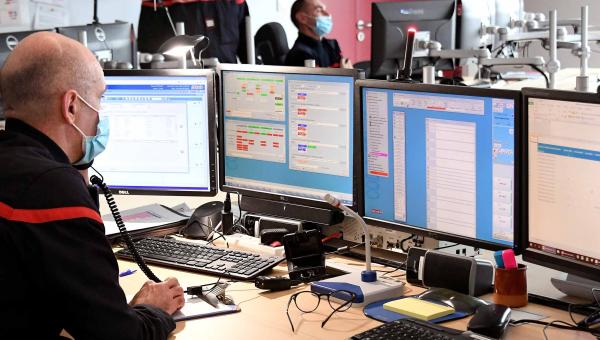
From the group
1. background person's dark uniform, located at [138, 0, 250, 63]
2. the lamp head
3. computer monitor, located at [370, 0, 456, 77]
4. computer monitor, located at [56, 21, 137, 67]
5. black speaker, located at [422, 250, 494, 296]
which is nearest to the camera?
black speaker, located at [422, 250, 494, 296]

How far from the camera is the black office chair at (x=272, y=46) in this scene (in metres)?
5.99

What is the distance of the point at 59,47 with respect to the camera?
1807 mm

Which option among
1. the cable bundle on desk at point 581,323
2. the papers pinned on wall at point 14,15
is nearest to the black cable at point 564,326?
the cable bundle on desk at point 581,323

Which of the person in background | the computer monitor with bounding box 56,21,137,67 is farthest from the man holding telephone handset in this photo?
the person in background

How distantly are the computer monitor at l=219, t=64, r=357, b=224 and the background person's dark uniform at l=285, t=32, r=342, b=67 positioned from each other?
10.8 feet

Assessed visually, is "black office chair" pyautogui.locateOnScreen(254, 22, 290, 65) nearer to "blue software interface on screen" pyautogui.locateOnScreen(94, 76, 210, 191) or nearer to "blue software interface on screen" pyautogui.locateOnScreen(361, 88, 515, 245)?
"blue software interface on screen" pyautogui.locateOnScreen(94, 76, 210, 191)

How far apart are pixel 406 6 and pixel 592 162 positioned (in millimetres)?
2798

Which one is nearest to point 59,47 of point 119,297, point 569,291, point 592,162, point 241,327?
point 119,297

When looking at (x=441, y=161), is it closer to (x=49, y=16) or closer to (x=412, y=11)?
(x=412, y=11)

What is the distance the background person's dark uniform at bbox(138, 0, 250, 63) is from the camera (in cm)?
572

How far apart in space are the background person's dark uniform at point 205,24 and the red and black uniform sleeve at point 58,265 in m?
4.14

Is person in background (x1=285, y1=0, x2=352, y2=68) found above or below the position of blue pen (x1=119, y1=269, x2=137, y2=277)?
above

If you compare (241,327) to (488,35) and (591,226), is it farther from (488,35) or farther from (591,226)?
(488,35)

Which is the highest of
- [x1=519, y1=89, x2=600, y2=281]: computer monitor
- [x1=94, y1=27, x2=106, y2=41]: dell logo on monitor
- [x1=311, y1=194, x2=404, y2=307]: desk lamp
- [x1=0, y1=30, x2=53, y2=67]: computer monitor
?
[x1=94, y1=27, x2=106, y2=41]: dell logo on monitor
